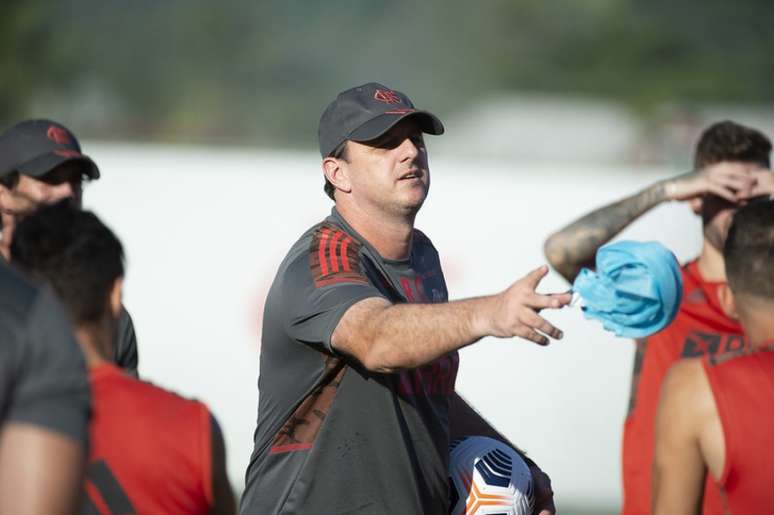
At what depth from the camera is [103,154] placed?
989 centimetres

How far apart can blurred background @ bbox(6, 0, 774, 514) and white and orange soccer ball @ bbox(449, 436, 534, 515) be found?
183 inches

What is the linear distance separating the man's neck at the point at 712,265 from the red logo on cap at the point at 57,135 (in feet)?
9.58

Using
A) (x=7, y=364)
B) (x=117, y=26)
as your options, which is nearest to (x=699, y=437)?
(x=7, y=364)

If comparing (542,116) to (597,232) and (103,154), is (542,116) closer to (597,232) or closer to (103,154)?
(103,154)

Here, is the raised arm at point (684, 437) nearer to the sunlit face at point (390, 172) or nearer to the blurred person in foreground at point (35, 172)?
the sunlit face at point (390, 172)

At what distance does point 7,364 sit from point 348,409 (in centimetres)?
158

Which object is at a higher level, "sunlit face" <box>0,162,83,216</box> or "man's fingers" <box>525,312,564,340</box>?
"sunlit face" <box>0,162,83,216</box>

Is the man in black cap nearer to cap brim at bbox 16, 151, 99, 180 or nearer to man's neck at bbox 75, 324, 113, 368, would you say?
man's neck at bbox 75, 324, 113, 368

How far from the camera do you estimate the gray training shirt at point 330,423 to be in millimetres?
4035

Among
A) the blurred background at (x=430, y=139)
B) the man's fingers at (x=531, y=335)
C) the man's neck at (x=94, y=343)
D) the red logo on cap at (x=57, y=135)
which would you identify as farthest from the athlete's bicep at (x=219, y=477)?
the blurred background at (x=430, y=139)

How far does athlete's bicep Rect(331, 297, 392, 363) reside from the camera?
3717 millimetres

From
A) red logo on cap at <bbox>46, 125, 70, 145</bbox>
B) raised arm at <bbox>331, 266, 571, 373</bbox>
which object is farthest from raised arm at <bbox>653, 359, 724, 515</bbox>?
red logo on cap at <bbox>46, 125, 70, 145</bbox>

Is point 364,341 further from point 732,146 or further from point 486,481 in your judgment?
point 732,146

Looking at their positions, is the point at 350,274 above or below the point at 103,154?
below
